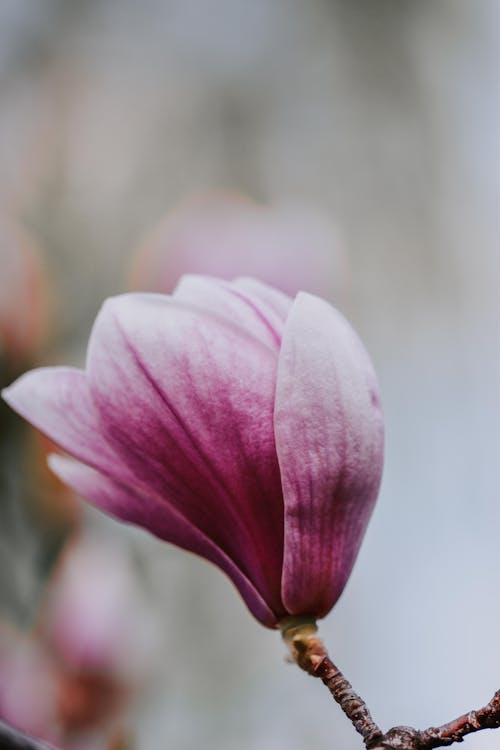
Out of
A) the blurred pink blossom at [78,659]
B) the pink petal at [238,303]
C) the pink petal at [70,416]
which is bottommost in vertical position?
the blurred pink blossom at [78,659]

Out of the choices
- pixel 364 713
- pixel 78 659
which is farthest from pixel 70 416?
pixel 78 659

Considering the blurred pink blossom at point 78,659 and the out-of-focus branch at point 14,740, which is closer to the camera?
the out-of-focus branch at point 14,740

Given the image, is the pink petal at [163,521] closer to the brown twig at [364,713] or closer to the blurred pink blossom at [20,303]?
the brown twig at [364,713]

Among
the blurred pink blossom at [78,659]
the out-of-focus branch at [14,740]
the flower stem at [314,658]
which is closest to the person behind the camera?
the out-of-focus branch at [14,740]

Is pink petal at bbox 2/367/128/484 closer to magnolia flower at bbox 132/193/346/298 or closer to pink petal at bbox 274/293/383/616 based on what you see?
pink petal at bbox 274/293/383/616

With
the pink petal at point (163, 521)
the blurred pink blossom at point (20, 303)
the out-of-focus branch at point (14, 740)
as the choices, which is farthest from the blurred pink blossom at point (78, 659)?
the out-of-focus branch at point (14, 740)

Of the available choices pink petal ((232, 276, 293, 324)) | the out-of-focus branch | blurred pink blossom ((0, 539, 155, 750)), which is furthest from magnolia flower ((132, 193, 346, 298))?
the out-of-focus branch

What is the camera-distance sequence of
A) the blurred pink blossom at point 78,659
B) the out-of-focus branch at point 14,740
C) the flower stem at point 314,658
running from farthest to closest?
1. the blurred pink blossom at point 78,659
2. the flower stem at point 314,658
3. the out-of-focus branch at point 14,740

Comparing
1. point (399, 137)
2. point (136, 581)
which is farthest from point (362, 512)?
point (399, 137)
